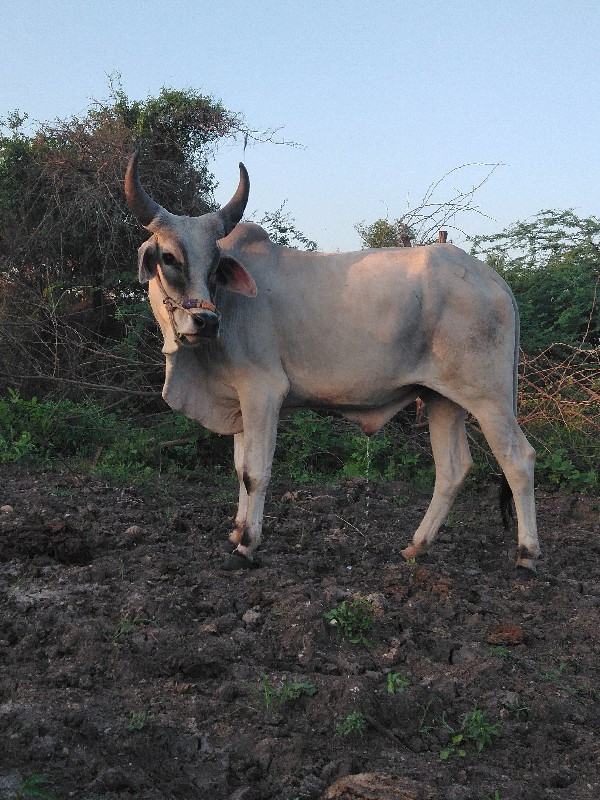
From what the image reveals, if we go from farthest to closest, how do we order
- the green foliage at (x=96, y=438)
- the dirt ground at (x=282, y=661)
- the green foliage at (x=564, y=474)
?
1. the green foliage at (x=96, y=438)
2. the green foliage at (x=564, y=474)
3. the dirt ground at (x=282, y=661)

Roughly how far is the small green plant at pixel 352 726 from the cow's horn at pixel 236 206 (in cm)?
245

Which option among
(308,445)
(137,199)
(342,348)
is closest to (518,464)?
(342,348)

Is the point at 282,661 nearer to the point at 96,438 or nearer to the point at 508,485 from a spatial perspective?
the point at 508,485

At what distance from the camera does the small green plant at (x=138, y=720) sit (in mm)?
2596

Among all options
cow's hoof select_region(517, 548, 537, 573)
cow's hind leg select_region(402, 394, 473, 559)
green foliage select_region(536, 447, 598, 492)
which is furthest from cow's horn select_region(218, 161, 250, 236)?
green foliage select_region(536, 447, 598, 492)

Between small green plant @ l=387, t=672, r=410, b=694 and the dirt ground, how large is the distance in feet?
0.04

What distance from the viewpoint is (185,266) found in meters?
4.04

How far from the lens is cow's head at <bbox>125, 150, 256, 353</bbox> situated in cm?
396

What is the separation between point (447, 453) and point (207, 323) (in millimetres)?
1664

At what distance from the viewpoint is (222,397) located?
178 inches

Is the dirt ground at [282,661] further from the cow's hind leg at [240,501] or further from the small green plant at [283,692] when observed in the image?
the cow's hind leg at [240,501]

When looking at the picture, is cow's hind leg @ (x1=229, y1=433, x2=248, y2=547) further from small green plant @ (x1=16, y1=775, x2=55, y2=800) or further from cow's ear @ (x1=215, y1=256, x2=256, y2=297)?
small green plant @ (x1=16, y1=775, x2=55, y2=800)

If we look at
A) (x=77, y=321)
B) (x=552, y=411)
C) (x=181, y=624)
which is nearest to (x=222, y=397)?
(x=181, y=624)

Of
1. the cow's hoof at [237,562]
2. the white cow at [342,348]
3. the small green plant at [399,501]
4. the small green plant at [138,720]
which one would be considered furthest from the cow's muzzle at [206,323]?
the small green plant at [399,501]
